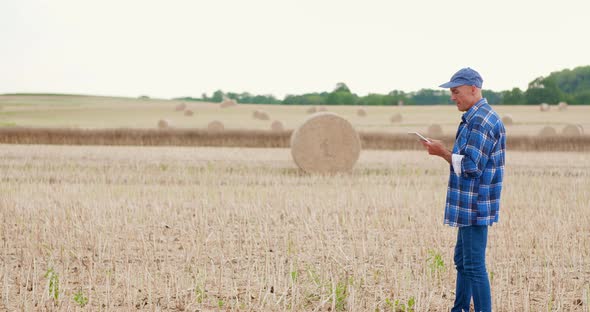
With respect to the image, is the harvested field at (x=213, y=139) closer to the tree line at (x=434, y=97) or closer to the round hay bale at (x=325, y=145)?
the round hay bale at (x=325, y=145)

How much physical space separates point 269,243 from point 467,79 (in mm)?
3633

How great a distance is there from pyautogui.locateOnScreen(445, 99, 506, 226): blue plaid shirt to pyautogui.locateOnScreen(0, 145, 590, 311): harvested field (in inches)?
37.8

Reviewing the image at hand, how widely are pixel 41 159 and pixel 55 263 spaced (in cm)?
1197

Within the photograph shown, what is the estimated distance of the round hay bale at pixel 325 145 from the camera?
53.3 feet

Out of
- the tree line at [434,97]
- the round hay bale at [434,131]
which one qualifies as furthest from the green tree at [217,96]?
the round hay bale at [434,131]

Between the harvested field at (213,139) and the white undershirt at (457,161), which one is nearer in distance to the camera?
the white undershirt at (457,161)

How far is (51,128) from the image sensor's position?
2695 cm

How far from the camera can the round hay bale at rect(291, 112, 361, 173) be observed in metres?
16.2

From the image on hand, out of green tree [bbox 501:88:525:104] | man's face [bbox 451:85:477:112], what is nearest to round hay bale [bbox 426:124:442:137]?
man's face [bbox 451:85:477:112]

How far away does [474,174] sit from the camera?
4.87 metres

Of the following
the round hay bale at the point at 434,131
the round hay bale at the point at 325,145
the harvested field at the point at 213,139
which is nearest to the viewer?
the round hay bale at the point at 325,145

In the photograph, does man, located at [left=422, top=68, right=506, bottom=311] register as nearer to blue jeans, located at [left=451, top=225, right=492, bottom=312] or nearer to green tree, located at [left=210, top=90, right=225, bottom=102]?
blue jeans, located at [left=451, top=225, right=492, bottom=312]

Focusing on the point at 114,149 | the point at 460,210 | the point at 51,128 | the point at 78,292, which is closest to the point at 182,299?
the point at 78,292

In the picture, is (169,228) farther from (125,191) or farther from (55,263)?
(125,191)
